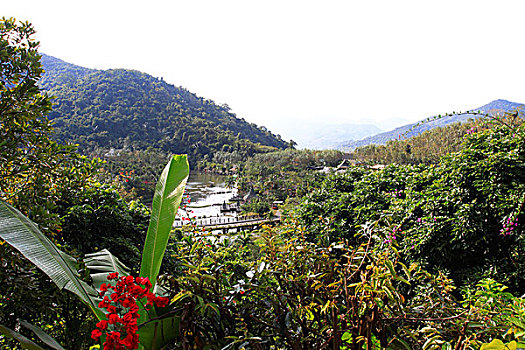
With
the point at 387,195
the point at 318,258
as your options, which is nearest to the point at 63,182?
the point at 318,258

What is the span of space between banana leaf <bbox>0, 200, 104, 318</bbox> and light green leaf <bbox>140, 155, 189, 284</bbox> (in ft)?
0.78

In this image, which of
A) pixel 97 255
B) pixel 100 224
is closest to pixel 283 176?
pixel 100 224

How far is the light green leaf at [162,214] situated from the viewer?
1319 millimetres

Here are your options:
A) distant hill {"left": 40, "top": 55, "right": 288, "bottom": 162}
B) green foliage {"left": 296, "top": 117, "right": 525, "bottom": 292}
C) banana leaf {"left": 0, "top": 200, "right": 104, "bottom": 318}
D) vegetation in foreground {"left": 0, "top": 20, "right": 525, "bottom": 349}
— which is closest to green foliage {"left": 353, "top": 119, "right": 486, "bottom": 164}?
green foliage {"left": 296, "top": 117, "right": 525, "bottom": 292}

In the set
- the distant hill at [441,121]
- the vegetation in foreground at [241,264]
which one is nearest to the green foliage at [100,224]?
the vegetation in foreground at [241,264]

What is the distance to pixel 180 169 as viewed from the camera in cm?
160

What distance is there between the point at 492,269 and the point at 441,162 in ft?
5.30

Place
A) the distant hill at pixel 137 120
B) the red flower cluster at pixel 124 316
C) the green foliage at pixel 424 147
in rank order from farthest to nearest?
the distant hill at pixel 137 120
the green foliage at pixel 424 147
the red flower cluster at pixel 124 316

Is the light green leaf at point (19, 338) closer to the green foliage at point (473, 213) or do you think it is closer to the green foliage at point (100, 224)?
the green foliage at point (100, 224)

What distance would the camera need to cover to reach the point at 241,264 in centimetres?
171

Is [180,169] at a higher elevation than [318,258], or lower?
higher

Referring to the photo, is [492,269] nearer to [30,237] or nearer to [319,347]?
[319,347]

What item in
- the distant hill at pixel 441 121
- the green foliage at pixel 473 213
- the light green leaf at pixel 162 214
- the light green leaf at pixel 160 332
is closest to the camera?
the light green leaf at pixel 160 332

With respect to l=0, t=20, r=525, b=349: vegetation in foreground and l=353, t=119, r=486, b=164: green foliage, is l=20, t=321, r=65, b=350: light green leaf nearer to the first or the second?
l=0, t=20, r=525, b=349: vegetation in foreground
